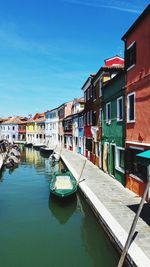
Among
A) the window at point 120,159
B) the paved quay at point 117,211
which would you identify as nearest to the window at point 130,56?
the window at point 120,159

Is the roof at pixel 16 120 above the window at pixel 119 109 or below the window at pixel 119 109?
above

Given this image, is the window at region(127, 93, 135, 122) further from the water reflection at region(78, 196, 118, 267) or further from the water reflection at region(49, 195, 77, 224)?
the water reflection at region(49, 195, 77, 224)

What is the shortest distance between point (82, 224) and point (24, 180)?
526 inches

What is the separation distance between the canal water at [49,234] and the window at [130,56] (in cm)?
829

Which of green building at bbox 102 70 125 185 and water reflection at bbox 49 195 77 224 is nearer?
water reflection at bbox 49 195 77 224

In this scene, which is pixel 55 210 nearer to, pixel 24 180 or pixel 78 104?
pixel 24 180

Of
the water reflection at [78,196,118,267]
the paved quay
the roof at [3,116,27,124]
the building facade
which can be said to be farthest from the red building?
the roof at [3,116,27,124]

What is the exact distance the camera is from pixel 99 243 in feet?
37.7

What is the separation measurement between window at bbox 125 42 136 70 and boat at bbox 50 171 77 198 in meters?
7.86

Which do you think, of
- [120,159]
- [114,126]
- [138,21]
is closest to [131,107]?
[114,126]

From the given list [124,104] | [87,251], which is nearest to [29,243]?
[87,251]

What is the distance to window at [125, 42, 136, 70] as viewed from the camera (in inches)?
610

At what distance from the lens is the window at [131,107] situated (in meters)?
16.1

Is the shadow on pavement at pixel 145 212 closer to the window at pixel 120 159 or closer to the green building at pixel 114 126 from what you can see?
the green building at pixel 114 126
